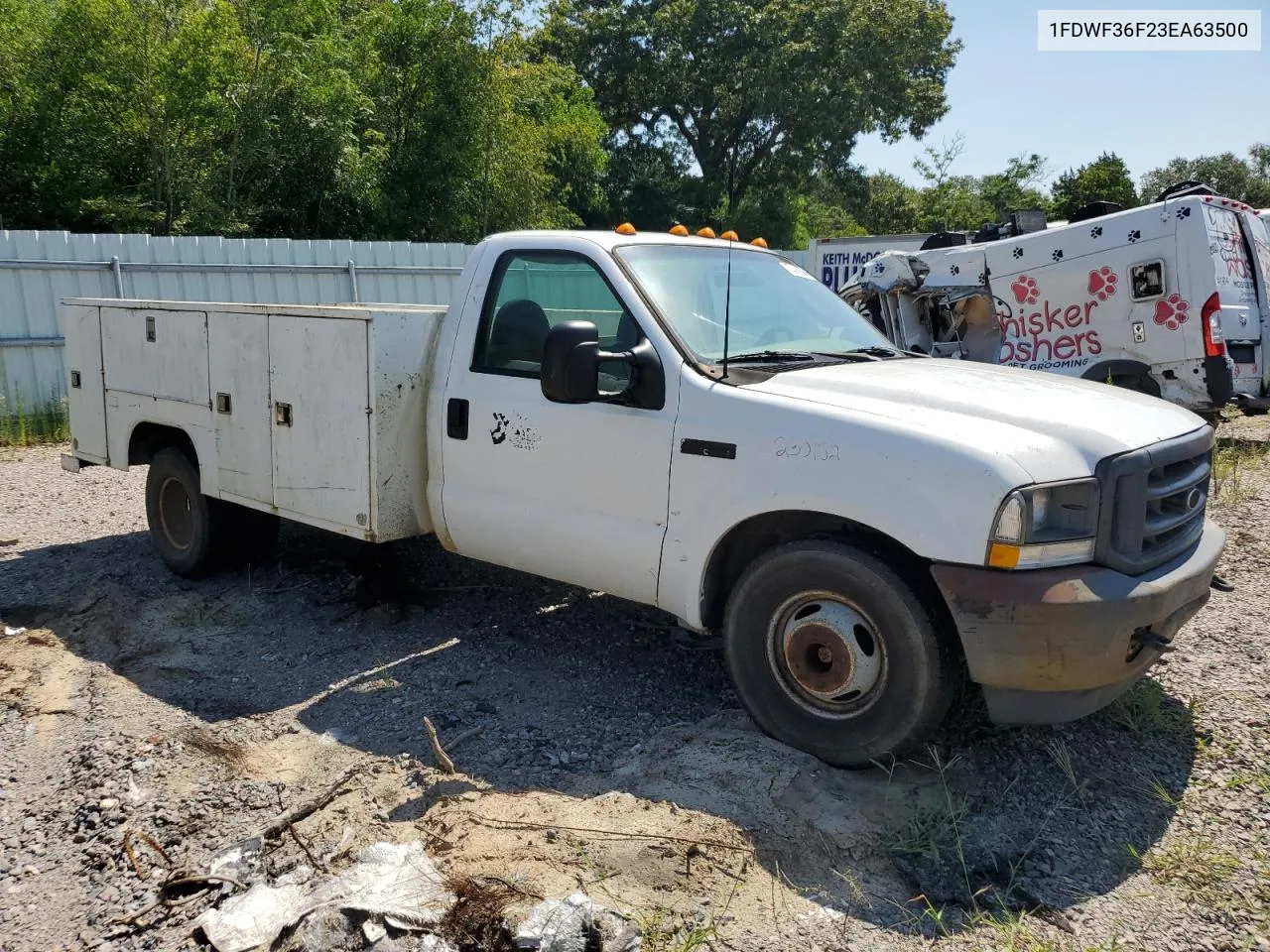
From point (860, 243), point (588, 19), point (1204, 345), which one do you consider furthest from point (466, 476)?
point (588, 19)

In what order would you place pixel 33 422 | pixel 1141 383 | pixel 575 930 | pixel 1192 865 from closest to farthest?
pixel 575 930, pixel 1192 865, pixel 1141 383, pixel 33 422

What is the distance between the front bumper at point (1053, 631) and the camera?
3.32m

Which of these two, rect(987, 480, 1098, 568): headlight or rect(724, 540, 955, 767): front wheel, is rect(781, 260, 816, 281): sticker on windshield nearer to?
rect(724, 540, 955, 767): front wheel

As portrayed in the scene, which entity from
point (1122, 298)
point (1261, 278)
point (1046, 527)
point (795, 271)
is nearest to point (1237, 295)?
point (1261, 278)

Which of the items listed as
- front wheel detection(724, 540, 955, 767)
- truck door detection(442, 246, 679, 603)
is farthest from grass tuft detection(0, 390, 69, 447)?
front wheel detection(724, 540, 955, 767)

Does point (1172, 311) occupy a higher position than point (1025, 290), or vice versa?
point (1025, 290)

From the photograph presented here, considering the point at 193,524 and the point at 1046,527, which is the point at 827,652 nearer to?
the point at 1046,527

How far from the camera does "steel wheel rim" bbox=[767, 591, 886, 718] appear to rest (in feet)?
12.2

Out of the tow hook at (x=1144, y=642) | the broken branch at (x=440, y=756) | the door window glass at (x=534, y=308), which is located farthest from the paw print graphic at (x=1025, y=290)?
the broken branch at (x=440, y=756)

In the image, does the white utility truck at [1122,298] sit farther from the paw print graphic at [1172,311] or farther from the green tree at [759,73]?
the green tree at [759,73]

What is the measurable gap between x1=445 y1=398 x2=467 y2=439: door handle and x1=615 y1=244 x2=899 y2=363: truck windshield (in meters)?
1.05

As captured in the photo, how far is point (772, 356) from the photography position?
4.34 meters

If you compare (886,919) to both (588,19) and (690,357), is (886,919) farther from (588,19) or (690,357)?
(588,19)

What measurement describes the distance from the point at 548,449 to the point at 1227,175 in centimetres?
3979
